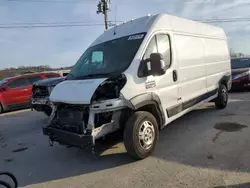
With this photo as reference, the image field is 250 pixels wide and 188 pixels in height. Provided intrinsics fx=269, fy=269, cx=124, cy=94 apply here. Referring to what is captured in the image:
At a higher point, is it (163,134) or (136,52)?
(136,52)

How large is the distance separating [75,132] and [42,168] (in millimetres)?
1005

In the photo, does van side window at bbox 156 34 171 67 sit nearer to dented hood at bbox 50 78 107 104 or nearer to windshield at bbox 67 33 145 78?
windshield at bbox 67 33 145 78

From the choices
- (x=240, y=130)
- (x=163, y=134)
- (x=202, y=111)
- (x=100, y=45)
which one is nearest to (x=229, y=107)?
(x=202, y=111)

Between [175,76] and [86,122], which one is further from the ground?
[175,76]

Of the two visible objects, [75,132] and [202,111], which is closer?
[75,132]

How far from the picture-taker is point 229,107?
8.88m

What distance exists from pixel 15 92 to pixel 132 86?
993cm

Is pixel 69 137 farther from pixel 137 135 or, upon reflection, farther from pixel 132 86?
pixel 132 86

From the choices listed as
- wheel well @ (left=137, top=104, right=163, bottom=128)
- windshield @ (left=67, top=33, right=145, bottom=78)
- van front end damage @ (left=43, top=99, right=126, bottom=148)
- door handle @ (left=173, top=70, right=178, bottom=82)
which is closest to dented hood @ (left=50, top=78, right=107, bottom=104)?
van front end damage @ (left=43, top=99, right=126, bottom=148)

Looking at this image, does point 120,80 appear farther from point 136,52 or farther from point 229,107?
point 229,107

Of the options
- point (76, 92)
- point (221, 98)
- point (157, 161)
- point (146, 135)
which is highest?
point (76, 92)

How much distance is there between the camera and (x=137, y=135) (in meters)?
4.59

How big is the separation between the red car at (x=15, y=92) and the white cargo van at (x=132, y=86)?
800 centimetres

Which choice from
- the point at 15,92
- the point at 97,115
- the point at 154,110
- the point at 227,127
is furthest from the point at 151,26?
the point at 15,92
